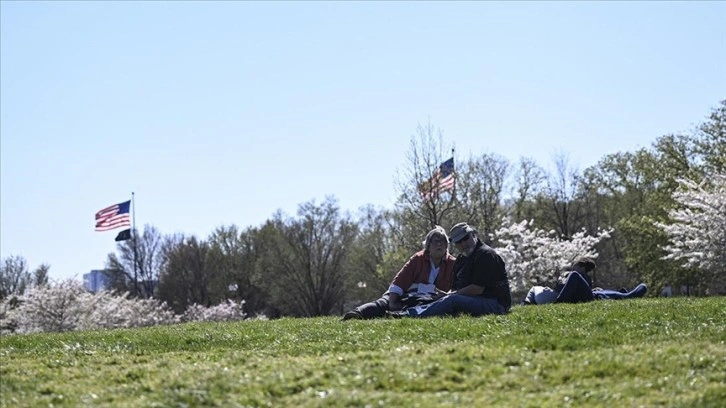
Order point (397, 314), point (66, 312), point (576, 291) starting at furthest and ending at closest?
1. point (66, 312)
2. point (576, 291)
3. point (397, 314)

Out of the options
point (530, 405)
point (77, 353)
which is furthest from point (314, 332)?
point (530, 405)

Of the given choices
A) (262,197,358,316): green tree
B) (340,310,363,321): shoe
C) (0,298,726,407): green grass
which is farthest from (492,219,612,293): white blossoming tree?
(262,197,358,316): green tree

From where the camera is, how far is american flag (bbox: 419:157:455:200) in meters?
33.9

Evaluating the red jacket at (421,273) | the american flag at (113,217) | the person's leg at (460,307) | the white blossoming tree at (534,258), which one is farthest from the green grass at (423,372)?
the american flag at (113,217)

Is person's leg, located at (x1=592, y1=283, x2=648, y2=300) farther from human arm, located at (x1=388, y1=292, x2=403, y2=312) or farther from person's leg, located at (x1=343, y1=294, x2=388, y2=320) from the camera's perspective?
person's leg, located at (x1=343, y1=294, x2=388, y2=320)

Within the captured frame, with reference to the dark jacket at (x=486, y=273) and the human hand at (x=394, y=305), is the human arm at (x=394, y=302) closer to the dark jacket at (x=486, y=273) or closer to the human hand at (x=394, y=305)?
the human hand at (x=394, y=305)

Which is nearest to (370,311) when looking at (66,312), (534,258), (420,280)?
(420,280)

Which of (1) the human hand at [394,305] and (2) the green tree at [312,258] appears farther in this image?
(2) the green tree at [312,258]

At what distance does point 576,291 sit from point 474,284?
409 cm

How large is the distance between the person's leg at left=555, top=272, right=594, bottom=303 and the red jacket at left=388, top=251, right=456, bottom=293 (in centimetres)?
324

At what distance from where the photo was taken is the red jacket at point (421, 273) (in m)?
12.9

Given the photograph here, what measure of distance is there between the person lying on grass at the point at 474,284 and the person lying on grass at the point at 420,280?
2.60 feet

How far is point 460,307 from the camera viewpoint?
11.7 m

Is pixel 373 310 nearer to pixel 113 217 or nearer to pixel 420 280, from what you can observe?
pixel 420 280
